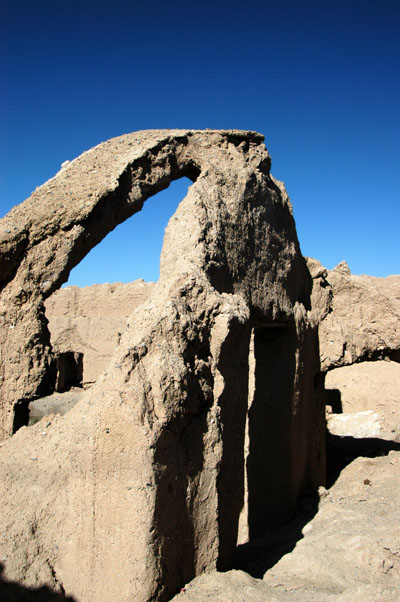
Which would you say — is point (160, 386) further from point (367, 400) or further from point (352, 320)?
point (367, 400)

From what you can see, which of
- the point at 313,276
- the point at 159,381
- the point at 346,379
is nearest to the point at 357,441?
the point at 313,276

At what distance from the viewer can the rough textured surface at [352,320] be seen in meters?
6.47

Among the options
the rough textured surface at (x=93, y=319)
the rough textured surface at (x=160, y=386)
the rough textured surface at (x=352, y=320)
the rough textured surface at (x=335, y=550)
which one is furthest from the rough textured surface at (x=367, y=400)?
the rough textured surface at (x=160, y=386)

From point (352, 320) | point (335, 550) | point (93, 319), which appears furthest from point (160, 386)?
point (93, 319)

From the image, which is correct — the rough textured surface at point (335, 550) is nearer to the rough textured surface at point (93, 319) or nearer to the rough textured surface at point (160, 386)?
the rough textured surface at point (160, 386)

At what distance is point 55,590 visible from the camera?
3.05m

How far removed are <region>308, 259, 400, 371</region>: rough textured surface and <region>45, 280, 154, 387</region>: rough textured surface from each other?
15.9ft

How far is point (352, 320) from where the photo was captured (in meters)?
6.62

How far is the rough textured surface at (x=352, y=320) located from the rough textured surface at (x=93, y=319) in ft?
15.9

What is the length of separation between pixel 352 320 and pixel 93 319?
8.07 m

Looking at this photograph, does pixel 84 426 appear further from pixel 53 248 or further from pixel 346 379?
pixel 346 379

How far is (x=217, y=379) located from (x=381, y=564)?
1974 millimetres

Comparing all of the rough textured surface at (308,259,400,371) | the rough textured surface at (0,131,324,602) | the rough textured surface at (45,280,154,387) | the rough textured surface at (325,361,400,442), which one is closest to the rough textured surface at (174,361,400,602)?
the rough textured surface at (0,131,324,602)

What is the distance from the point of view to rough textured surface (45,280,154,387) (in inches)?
492
